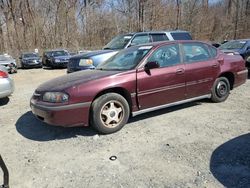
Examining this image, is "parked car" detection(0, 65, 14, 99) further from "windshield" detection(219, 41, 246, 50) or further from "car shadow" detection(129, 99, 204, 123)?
"windshield" detection(219, 41, 246, 50)

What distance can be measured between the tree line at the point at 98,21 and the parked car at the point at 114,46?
24.2m

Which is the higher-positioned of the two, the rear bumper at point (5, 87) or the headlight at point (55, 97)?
the headlight at point (55, 97)

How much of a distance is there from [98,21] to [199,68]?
103ft

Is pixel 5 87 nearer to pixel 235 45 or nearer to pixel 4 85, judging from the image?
pixel 4 85

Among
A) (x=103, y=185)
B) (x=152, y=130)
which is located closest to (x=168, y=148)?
(x=152, y=130)

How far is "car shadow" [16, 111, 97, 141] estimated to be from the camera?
16.1ft

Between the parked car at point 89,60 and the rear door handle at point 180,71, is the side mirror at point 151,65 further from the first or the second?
the parked car at point 89,60

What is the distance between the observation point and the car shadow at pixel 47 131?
4922 millimetres

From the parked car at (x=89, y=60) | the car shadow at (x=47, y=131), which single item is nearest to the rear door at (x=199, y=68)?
the car shadow at (x=47, y=131)

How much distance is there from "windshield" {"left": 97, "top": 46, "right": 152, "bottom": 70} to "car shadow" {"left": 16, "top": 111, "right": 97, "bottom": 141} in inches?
53.7

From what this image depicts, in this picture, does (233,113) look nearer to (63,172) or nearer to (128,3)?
(63,172)

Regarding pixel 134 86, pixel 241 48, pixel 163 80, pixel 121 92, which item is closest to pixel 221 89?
pixel 163 80

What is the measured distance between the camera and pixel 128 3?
35094mm

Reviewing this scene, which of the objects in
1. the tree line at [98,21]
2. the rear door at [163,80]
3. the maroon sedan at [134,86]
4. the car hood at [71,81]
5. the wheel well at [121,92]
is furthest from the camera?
the tree line at [98,21]
